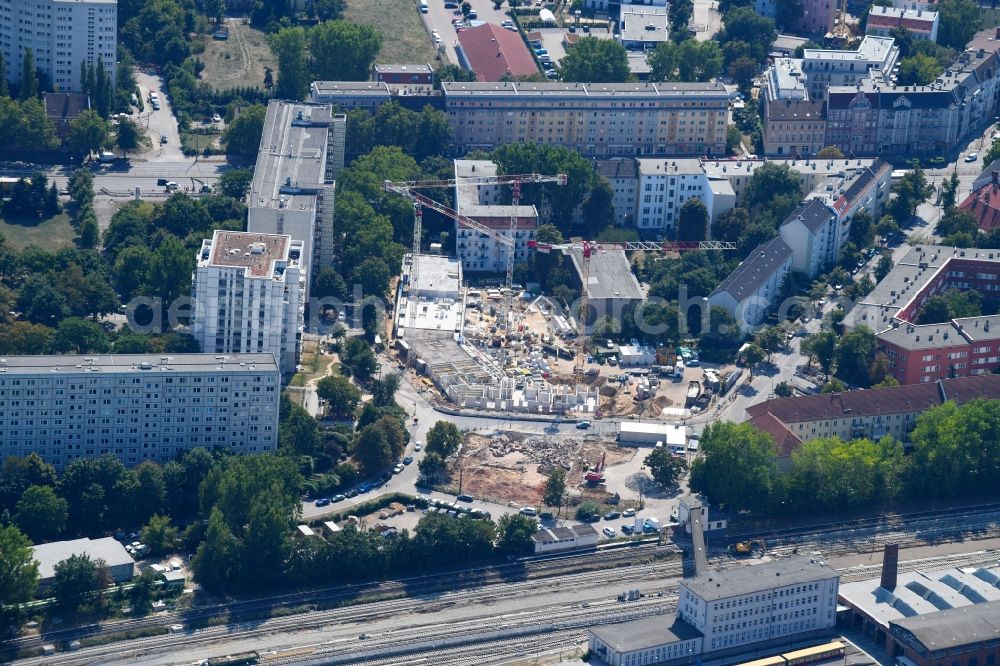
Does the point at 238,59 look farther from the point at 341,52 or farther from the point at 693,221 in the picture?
the point at 693,221

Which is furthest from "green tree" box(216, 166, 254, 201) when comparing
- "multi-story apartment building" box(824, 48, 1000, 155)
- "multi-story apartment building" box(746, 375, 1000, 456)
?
"multi-story apartment building" box(824, 48, 1000, 155)

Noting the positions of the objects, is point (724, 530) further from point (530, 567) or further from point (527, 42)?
point (527, 42)

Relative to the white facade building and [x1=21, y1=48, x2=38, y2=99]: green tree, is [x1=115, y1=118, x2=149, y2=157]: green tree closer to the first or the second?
[x1=21, y1=48, x2=38, y2=99]: green tree

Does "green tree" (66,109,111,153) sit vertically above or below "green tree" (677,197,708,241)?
above

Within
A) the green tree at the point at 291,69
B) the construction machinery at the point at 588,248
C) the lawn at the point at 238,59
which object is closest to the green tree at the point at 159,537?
the construction machinery at the point at 588,248

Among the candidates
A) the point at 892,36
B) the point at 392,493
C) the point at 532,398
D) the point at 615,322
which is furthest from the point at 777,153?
the point at 392,493
